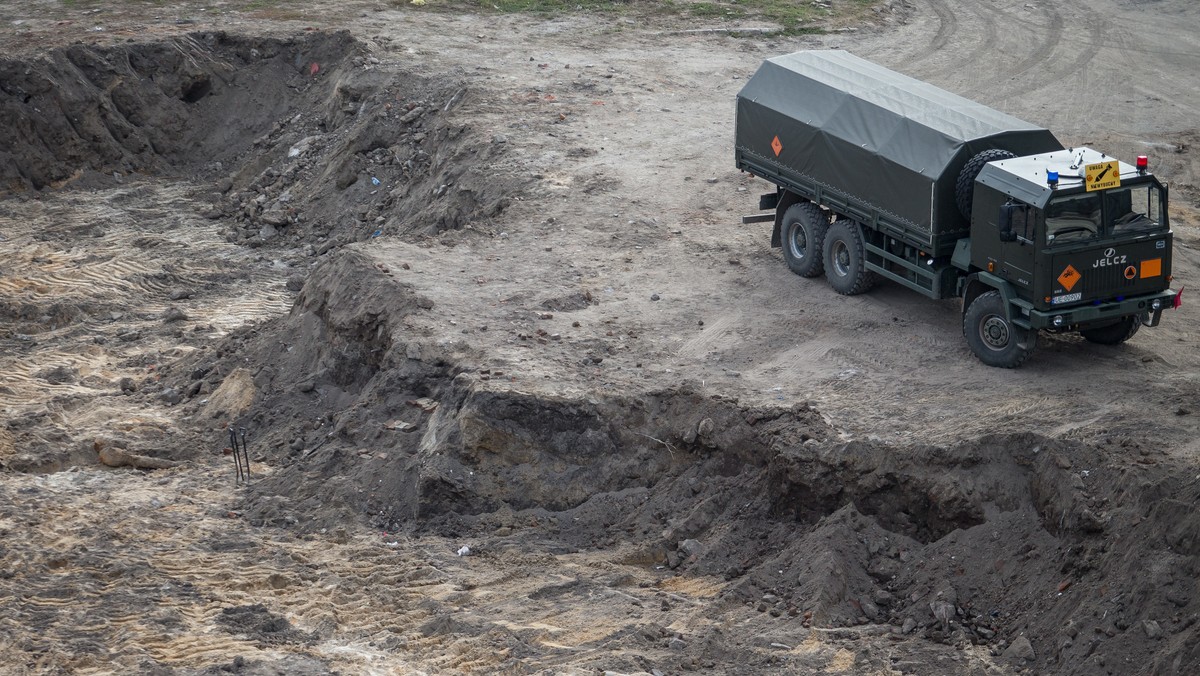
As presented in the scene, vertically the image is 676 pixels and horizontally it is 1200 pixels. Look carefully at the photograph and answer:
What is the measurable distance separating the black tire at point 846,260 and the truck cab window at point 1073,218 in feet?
9.01

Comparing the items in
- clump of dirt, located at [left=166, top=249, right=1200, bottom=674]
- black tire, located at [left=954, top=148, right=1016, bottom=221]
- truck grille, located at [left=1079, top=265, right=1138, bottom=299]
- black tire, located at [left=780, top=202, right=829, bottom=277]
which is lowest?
clump of dirt, located at [left=166, top=249, right=1200, bottom=674]

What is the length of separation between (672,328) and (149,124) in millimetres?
13781

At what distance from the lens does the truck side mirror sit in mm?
12375

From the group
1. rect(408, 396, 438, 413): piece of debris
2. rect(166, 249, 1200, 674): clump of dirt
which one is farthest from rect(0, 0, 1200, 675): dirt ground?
rect(408, 396, 438, 413): piece of debris

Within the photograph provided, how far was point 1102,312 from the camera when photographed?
496 inches

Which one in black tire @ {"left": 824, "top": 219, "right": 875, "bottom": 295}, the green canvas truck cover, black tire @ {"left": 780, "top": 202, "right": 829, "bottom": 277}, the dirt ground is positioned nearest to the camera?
the dirt ground

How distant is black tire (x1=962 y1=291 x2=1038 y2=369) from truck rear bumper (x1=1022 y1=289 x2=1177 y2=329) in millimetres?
296

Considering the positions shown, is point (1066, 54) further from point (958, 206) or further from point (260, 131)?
point (260, 131)

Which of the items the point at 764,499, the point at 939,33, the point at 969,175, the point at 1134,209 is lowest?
the point at 764,499

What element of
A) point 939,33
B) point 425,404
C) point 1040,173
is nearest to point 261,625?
point 425,404

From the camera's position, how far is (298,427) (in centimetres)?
1426

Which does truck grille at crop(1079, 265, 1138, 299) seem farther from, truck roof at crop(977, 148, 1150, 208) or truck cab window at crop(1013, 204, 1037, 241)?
truck roof at crop(977, 148, 1150, 208)

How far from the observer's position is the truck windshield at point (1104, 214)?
486 inches

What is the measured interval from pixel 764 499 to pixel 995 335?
3.24m
